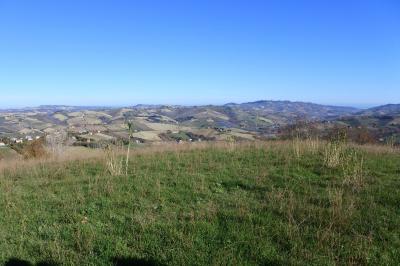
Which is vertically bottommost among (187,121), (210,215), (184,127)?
(187,121)

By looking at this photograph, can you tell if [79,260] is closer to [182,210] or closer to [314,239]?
[182,210]

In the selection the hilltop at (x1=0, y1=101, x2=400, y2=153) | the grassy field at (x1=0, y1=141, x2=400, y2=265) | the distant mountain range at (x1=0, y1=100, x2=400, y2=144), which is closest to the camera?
the grassy field at (x1=0, y1=141, x2=400, y2=265)

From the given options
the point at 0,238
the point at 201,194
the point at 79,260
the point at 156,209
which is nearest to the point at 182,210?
the point at 156,209

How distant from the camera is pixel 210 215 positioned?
6.08 metres

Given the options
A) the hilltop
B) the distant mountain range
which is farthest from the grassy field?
the distant mountain range

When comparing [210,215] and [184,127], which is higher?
[210,215]

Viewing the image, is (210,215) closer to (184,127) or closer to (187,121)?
(184,127)

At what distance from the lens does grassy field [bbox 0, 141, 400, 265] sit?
4.86 m

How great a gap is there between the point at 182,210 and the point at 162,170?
3.45 m

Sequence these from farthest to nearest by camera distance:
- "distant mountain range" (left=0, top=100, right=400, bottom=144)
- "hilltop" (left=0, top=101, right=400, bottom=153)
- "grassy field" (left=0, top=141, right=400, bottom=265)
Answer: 1. "distant mountain range" (left=0, top=100, right=400, bottom=144)
2. "hilltop" (left=0, top=101, right=400, bottom=153)
3. "grassy field" (left=0, top=141, right=400, bottom=265)

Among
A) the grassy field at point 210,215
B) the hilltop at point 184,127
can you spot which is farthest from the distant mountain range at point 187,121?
the grassy field at point 210,215

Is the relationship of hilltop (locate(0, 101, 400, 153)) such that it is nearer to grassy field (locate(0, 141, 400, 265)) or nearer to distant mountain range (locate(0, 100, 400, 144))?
distant mountain range (locate(0, 100, 400, 144))

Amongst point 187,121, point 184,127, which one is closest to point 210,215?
point 184,127

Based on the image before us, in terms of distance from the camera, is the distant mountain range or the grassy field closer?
the grassy field
